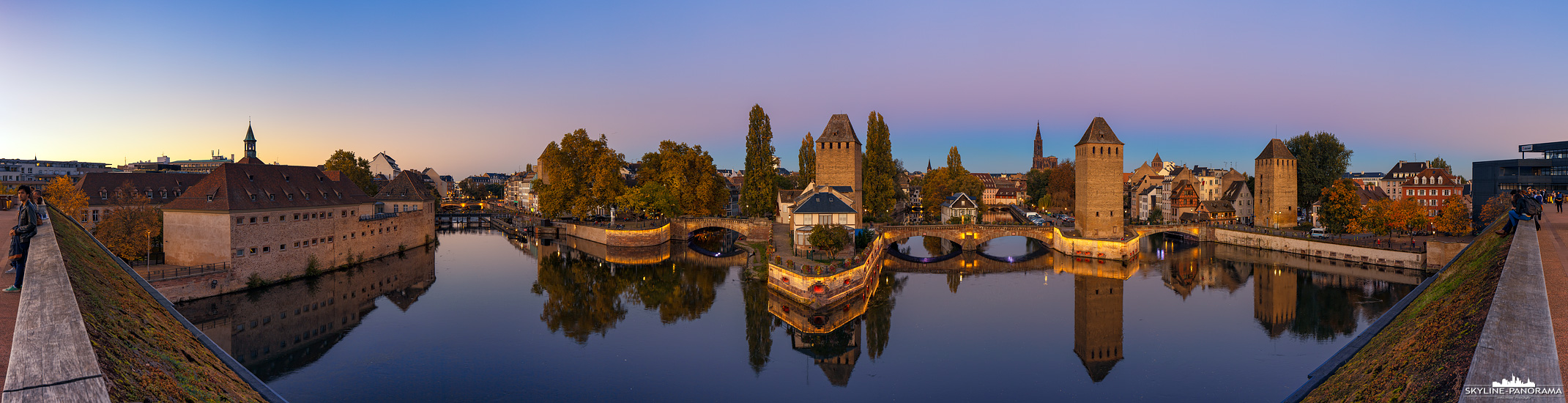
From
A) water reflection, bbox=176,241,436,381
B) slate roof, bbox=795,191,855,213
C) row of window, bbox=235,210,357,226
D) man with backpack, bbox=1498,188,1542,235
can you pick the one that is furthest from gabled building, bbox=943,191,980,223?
man with backpack, bbox=1498,188,1542,235

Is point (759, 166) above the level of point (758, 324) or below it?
above

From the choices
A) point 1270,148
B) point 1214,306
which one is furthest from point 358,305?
point 1270,148

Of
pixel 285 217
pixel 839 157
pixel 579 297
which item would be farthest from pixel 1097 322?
pixel 285 217

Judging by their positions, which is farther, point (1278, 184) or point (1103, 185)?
point (1278, 184)

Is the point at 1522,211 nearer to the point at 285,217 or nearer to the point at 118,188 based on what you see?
the point at 285,217

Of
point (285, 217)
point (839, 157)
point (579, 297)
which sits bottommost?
point (579, 297)

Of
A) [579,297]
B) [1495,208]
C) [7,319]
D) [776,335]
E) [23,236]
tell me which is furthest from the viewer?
[579,297]

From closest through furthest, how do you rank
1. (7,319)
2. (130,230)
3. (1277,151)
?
(7,319) < (130,230) < (1277,151)
